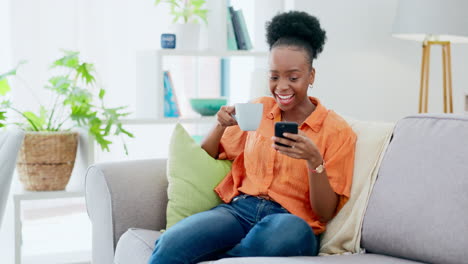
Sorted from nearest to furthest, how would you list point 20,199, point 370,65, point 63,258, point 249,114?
1. point 249,114
2. point 20,199
3. point 63,258
4. point 370,65

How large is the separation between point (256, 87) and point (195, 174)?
122 centimetres

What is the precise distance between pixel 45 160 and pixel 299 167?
1.35 m

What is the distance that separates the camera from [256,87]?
3.06 m

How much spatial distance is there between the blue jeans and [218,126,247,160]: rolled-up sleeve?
1.02ft

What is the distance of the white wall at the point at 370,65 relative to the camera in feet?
11.3

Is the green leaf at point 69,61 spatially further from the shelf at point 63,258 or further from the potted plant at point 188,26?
the shelf at point 63,258

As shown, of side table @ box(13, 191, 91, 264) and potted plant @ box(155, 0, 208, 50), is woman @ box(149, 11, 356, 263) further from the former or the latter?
potted plant @ box(155, 0, 208, 50)

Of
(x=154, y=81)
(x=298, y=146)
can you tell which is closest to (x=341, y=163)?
(x=298, y=146)

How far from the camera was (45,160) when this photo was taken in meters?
2.62

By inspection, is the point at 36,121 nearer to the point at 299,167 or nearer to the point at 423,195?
the point at 299,167

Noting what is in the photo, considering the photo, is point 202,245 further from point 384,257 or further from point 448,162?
point 448,162

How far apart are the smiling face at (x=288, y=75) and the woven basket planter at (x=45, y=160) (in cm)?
122

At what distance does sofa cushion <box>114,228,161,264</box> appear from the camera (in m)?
1.70

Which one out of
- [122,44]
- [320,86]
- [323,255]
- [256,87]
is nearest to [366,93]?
[320,86]
